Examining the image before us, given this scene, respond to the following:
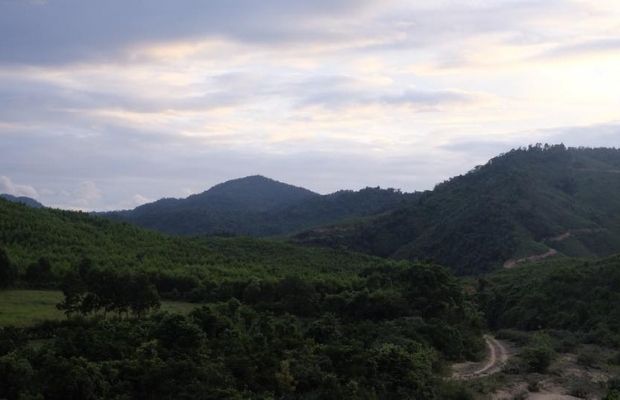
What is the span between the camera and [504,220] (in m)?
86.6

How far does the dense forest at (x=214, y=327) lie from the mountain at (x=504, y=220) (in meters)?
34.1

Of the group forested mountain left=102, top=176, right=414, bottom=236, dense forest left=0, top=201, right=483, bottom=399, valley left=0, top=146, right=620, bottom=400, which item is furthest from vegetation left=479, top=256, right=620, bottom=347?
forested mountain left=102, top=176, right=414, bottom=236

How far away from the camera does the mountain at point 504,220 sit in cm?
8150

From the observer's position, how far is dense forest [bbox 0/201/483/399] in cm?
1905

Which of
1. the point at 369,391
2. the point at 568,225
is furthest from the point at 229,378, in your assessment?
the point at 568,225

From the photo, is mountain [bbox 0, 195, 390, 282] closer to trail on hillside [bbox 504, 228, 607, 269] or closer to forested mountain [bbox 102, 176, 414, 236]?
trail on hillside [bbox 504, 228, 607, 269]

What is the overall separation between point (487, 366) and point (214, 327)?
551 inches

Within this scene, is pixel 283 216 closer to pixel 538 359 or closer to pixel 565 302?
pixel 565 302

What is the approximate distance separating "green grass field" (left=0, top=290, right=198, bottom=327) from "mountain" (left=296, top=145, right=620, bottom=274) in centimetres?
5338

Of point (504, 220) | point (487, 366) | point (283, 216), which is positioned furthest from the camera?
point (283, 216)

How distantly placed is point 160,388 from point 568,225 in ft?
255

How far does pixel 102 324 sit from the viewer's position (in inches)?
1014

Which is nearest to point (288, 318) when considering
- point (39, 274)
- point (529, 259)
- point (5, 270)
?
point (39, 274)

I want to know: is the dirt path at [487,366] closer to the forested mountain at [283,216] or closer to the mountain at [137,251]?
the mountain at [137,251]
